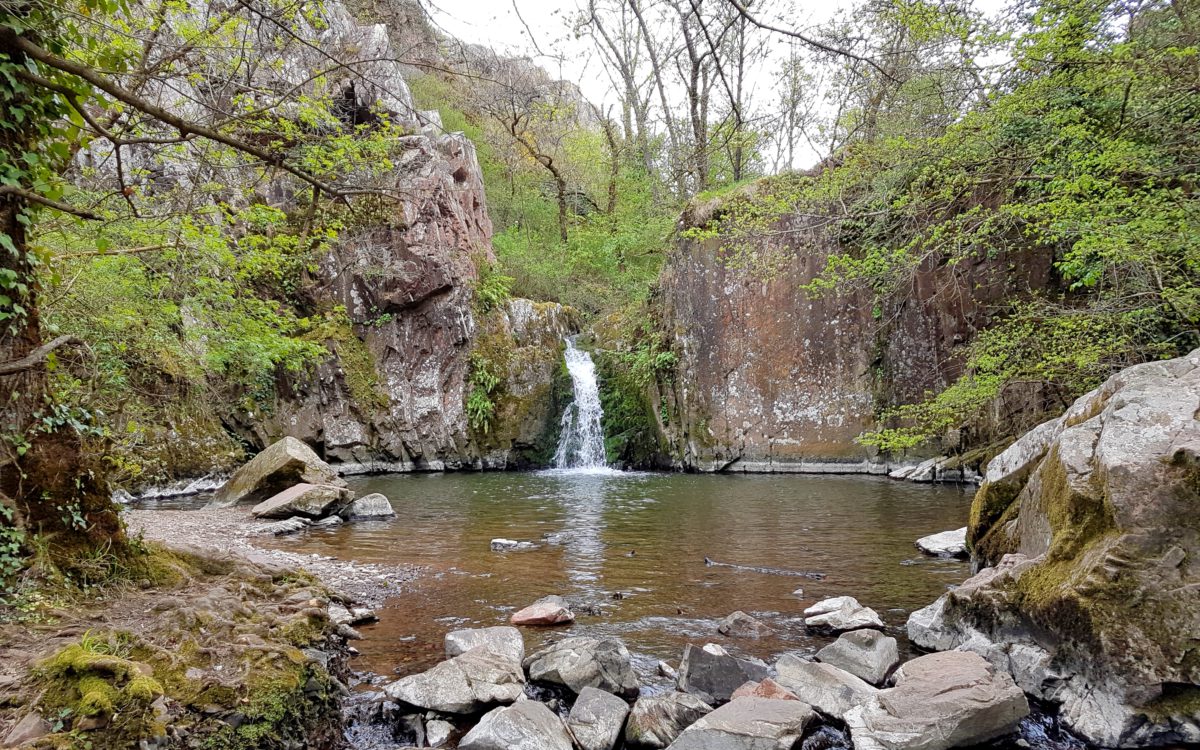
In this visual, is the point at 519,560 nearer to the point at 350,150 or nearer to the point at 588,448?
the point at 350,150

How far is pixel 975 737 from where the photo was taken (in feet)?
10.8

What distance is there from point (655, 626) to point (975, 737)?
243 centimetres

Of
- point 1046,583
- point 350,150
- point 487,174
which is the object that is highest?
point 487,174

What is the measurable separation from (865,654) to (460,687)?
2.77m

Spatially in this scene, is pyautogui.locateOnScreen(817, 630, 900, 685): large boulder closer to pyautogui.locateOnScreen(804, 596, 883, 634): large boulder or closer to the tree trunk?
pyautogui.locateOnScreen(804, 596, 883, 634): large boulder

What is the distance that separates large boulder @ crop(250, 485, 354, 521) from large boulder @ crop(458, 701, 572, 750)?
747 centimetres

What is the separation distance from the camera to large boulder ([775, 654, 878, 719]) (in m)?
3.69

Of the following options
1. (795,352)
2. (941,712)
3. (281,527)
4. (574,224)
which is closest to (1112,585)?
(941,712)

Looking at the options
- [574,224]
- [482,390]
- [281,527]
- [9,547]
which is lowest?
[281,527]

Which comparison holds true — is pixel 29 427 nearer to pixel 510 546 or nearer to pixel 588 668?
pixel 588 668

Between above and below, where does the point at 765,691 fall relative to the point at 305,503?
below

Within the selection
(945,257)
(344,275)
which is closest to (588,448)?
(344,275)

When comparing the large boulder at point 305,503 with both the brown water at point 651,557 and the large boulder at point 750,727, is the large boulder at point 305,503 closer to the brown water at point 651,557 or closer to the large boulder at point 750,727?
the brown water at point 651,557

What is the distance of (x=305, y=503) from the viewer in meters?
9.86
